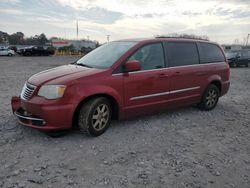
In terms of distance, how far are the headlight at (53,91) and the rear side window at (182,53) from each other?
2443mm

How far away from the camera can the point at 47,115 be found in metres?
3.94

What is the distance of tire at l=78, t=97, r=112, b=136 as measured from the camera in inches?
166

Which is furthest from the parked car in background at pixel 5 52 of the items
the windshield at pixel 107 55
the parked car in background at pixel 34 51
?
the windshield at pixel 107 55

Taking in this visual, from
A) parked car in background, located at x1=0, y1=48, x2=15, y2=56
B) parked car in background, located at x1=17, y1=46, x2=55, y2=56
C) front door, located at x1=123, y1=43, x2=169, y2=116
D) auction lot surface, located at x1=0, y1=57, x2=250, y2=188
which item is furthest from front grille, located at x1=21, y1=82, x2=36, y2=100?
parked car in background, located at x1=17, y1=46, x2=55, y2=56

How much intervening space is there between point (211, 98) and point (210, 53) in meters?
1.14

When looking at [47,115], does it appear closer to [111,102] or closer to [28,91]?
[28,91]

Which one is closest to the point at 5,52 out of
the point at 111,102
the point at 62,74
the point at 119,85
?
the point at 62,74

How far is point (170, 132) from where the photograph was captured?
476cm

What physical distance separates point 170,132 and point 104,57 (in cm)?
195

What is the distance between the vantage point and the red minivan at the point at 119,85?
404cm

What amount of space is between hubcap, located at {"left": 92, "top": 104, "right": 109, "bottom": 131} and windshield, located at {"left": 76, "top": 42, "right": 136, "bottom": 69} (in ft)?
2.51

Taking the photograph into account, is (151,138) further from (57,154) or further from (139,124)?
(57,154)

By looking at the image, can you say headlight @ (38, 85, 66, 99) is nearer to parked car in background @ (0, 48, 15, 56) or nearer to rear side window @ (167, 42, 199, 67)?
rear side window @ (167, 42, 199, 67)

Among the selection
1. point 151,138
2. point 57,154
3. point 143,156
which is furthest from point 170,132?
point 57,154
